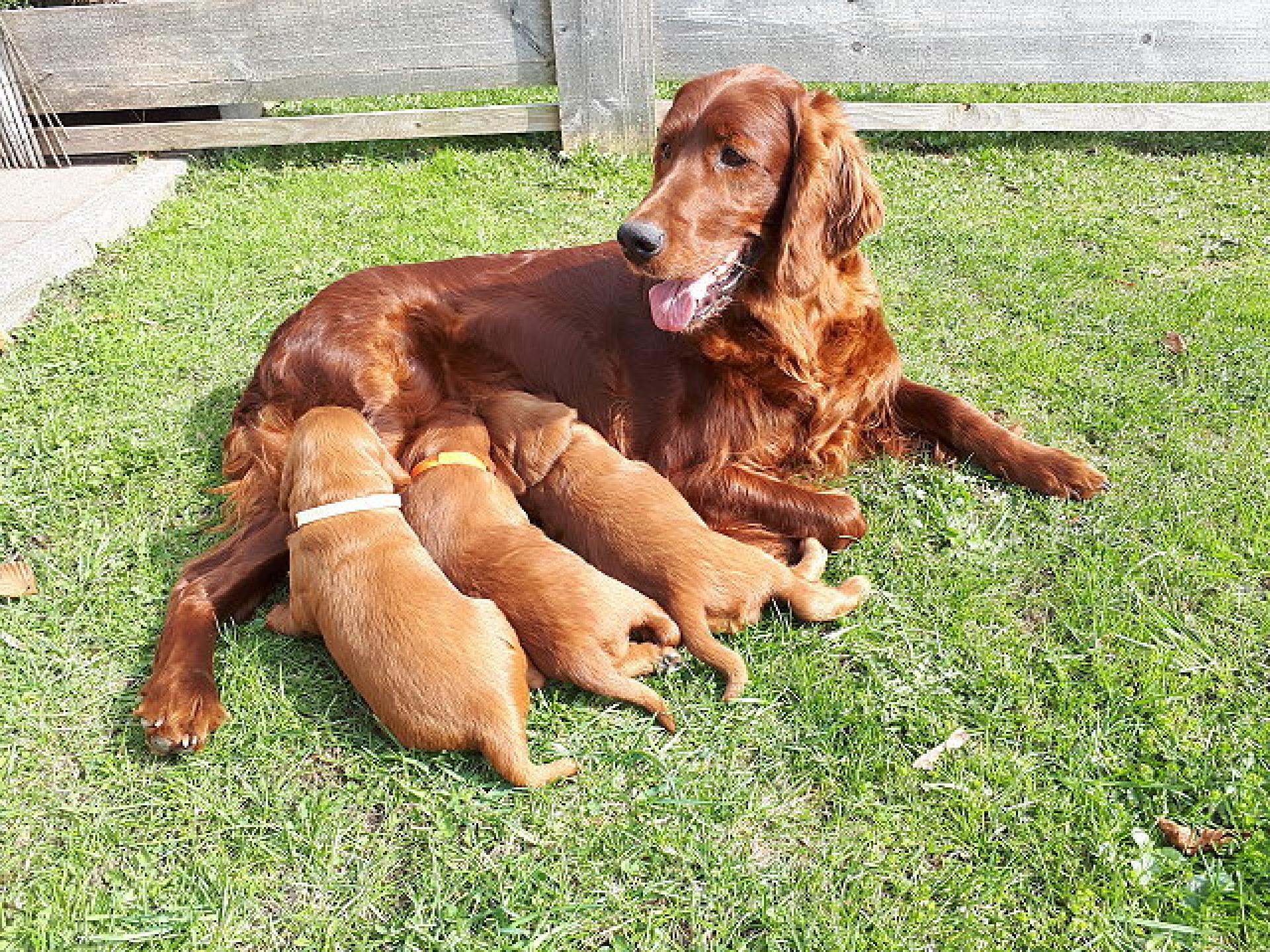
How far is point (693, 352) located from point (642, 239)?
18.4 inches

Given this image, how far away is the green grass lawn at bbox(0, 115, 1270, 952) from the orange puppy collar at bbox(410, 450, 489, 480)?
612 millimetres

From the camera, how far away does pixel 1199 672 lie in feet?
7.17

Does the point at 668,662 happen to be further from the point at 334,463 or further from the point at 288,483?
the point at 288,483

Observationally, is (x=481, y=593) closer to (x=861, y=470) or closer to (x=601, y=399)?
(x=601, y=399)

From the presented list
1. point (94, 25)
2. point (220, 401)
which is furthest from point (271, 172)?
point (220, 401)

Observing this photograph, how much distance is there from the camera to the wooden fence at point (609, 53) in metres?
5.44

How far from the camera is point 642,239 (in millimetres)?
2531

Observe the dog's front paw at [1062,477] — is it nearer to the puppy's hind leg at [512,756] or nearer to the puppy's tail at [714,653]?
the puppy's tail at [714,653]

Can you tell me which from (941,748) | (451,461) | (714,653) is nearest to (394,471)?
(451,461)

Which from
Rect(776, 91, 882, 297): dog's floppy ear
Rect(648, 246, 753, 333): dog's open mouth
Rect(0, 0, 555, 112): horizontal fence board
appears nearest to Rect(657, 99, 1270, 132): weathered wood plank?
Rect(0, 0, 555, 112): horizontal fence board

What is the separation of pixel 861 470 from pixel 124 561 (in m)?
2.37

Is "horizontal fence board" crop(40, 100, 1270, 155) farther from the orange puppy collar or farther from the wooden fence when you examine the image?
the orange puppy collar

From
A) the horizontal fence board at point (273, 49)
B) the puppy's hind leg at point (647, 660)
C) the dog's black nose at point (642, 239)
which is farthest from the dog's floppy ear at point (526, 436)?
the horizontal fence board at point (273, 49)

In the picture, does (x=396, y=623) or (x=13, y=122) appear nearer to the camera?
(x=396, y=623)
